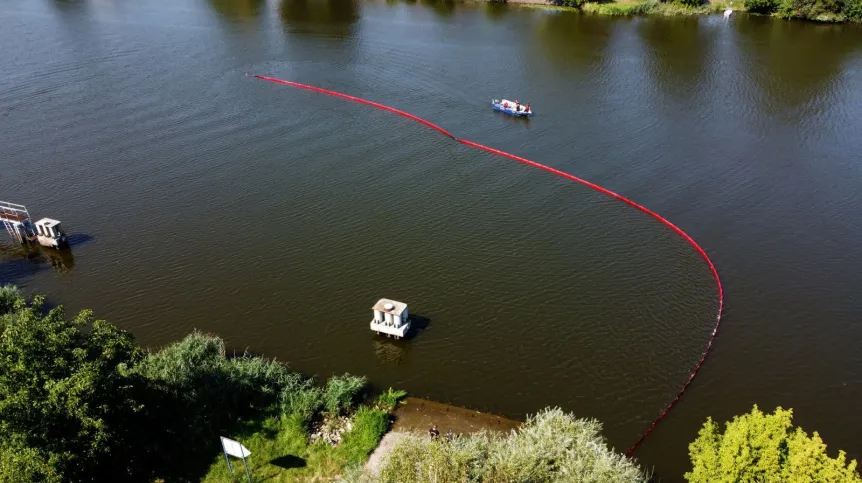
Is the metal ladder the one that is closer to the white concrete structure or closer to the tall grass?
the white concrete structure

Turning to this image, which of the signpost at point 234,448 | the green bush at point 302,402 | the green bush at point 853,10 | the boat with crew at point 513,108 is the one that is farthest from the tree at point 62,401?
the green bush at point 853,10

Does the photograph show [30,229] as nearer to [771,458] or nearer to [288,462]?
[288,462]

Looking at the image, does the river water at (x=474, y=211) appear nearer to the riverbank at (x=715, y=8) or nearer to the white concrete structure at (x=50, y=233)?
the white concrete structure at (x=50, y=233)

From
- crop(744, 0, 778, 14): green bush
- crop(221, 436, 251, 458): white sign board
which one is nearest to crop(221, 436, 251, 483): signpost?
crop(221, 436, 251, 458): white sign board

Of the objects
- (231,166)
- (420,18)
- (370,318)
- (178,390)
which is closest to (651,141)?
(370,318)

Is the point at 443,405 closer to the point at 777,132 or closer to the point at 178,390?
the point at 178,390

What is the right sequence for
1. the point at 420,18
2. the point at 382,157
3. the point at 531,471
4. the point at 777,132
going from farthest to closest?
1. the point at 420,18
2. the point at 777,132
3. the point at 382,157
4. the point at 531,471
